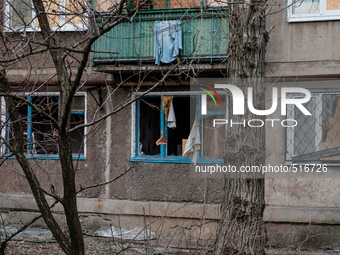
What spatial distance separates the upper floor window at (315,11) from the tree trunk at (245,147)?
9.91 feet

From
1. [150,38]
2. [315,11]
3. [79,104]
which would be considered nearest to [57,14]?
[150,38]

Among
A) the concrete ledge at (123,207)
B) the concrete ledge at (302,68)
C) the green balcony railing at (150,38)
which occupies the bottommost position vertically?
the concrete ledge at (123,207)

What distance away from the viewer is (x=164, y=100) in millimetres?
7977

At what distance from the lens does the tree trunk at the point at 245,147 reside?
449 centimetres

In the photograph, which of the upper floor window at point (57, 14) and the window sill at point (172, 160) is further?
the window sill at point (172, 160)

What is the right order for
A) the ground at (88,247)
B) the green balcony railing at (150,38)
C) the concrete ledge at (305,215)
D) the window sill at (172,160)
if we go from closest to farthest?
the ground at (88,247), the green balcony railing at (150,38), the concrete ledge at (305,215), the window sill at (172,160)

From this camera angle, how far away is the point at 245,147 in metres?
4.64

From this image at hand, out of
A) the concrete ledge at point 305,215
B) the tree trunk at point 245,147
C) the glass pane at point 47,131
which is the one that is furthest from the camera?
the concrete ledge at point 305,215

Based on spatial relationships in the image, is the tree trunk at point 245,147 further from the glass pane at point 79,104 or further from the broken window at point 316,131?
the glass pane at point 79,104

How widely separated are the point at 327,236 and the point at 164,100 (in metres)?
4.09

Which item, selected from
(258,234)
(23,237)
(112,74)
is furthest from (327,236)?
(23,237)

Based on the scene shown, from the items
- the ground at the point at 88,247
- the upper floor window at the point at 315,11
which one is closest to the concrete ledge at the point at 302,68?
the upper floor window at the point at 315,11

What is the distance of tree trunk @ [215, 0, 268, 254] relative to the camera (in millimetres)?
4492

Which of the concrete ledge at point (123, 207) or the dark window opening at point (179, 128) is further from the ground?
the dark window opening at point (179, 128)
